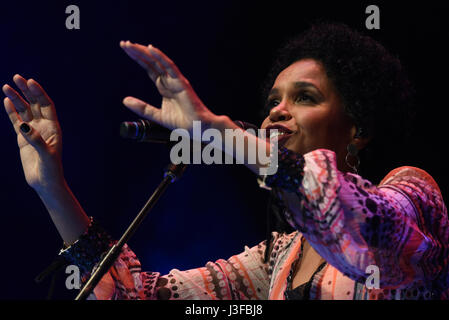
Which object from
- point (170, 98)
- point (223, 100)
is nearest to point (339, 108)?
point (170, 98)

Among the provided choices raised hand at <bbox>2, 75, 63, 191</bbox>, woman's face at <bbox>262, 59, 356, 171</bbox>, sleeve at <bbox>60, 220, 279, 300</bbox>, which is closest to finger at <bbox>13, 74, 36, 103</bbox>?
raised hand at <bbox>2, 75, 63, 191</bbox>

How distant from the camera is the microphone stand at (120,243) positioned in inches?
49.1

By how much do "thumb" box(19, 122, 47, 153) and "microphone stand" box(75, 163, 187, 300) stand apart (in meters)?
0.47

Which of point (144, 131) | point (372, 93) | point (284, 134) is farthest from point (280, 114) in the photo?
point (144, 131)

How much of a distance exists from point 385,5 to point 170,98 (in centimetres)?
153

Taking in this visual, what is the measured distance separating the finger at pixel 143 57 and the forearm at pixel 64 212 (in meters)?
0.67

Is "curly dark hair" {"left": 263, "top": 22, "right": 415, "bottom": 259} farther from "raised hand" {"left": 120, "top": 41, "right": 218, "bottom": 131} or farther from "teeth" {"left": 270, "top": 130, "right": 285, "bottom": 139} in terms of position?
"raised hand" {"left": 120, "top": 41, "right": 218, "bottom": 131}

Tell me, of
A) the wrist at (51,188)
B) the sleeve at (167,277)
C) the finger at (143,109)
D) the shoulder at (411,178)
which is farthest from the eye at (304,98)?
the wrist at (51,188)

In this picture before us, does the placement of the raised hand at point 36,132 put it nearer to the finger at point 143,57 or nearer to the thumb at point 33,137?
the thumb at point 33,137

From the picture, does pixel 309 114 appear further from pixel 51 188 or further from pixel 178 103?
pixel 51 188

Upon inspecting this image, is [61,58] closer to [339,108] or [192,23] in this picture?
[192,23]

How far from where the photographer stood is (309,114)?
1.70m

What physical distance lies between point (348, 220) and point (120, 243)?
0.59 m

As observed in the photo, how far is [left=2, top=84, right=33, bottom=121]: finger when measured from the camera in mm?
1612
